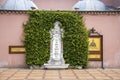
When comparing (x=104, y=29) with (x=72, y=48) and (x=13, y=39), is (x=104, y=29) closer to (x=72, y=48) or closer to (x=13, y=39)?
(x=72, y=48)

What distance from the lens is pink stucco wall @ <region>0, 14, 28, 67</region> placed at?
19156mm

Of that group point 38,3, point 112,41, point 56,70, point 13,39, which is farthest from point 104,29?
point 38,3

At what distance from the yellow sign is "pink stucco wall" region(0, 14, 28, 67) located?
3.71m

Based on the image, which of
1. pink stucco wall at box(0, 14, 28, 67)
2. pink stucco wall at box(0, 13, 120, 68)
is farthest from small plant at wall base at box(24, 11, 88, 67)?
pink stucco wall at box(0, 13, 120, 68)

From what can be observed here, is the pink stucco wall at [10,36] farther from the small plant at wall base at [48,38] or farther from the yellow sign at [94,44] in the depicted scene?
the yellow sign at [94,44]

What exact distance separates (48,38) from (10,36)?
2.07m

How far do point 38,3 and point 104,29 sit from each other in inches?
323

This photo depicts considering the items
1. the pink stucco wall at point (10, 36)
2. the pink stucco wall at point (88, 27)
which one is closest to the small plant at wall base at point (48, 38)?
the pink stucco wall at point (10, 36)

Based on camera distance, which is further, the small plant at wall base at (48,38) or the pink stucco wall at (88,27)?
the pink stucco wall at (88,27)

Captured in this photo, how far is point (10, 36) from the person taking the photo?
19234 millimetres

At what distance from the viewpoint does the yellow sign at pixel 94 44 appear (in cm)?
1944

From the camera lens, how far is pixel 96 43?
19.5 meters

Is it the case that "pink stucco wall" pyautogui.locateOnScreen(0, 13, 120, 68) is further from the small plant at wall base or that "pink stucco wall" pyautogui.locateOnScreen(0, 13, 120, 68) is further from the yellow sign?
the small plant at wall base

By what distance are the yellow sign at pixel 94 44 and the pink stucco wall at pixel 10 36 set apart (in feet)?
12.2
